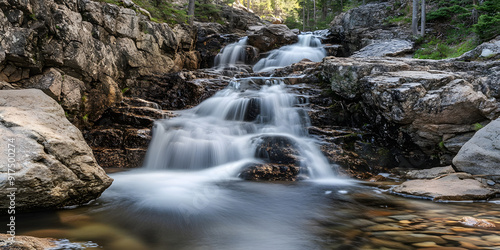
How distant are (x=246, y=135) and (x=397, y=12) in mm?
19245

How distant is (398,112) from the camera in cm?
724

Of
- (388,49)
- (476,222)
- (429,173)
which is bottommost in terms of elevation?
(429,173)

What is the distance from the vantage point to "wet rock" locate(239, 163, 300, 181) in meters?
6.33

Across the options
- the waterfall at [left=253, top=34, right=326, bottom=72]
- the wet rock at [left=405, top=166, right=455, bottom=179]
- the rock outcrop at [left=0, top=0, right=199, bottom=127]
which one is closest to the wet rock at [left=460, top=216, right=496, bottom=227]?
the wet rock at [left=405, top=166, right=455, bottom=179]

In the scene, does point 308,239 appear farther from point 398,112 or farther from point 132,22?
point 132,22

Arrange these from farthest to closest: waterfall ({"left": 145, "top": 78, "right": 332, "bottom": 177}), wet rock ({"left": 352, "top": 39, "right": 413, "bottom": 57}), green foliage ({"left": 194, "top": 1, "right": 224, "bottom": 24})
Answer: green foliage ({"left": 194, "top": 1, "right": 224, "bottom": 24}) < wet rock ({"left": 352, "top": 39, "right": 413, "bottom": 57}) < waterfall ({"left": 145, "top": 78, "right": 332, "bottom": 177})

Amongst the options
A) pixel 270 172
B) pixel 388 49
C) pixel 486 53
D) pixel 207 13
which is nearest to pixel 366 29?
pixel 388 49

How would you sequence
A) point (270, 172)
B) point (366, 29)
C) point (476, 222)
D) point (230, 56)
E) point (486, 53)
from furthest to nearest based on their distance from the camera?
1. point (366, 29)
2. point (230, 56)
3. point (486, 53)
4. point (270, 172)
5. point (476, 222)

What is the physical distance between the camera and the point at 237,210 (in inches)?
175

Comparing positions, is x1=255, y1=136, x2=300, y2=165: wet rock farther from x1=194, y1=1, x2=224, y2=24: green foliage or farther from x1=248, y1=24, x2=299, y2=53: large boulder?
x1=194, y1=1, x2=224, y2=24: green foliage

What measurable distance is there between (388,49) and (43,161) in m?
16.0

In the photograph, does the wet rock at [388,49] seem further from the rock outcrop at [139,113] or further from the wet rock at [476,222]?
the wet rock at [476,222]

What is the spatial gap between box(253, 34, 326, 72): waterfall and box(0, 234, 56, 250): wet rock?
14299mm

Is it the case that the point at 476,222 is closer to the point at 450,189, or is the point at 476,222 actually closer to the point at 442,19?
the point at 450,189
